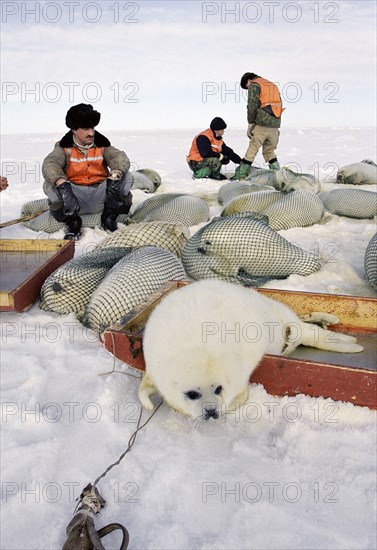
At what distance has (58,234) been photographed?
16.1ft

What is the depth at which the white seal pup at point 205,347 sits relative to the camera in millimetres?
1760

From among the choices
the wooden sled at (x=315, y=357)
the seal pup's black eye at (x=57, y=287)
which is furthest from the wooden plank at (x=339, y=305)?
the seal pup's black eye at (x=57, y=287)

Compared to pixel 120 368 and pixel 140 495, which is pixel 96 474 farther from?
pixel 120 368

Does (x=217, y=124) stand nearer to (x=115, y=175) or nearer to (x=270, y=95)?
(x=270, y=95)

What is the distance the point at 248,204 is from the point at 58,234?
188 cm

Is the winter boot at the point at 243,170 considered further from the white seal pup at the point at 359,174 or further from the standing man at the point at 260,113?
the white seal pup at the point at 359,174

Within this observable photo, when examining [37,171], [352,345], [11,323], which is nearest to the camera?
[352,345]

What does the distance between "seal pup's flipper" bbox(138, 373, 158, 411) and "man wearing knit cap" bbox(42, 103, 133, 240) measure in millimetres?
2859

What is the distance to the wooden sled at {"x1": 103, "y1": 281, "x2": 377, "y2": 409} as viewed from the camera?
1.94 metres

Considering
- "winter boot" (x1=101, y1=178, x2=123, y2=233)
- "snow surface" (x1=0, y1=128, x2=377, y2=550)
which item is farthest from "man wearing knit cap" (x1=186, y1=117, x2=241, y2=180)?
"snow surface" (x1=0, y1=128, x2=377, y2=550)

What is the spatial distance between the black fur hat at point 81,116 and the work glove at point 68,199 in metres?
0.54

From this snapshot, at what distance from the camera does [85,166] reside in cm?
498

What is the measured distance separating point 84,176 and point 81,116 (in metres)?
0.67

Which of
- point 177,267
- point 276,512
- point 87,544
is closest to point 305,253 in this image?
point 177,267
